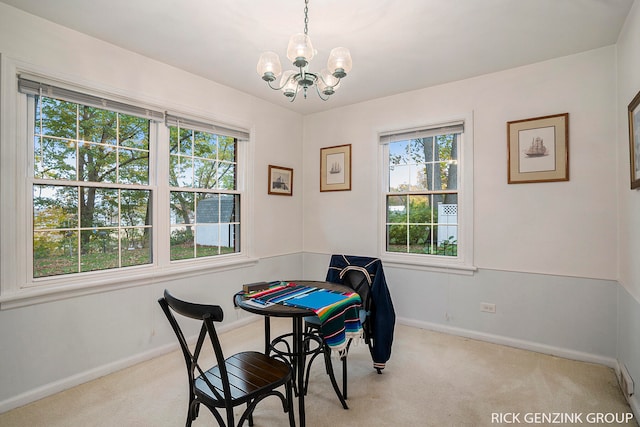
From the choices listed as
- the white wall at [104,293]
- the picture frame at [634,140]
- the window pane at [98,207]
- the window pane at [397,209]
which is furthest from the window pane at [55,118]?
the picture frame at [634,140]

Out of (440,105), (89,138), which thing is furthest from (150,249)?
(440,105)

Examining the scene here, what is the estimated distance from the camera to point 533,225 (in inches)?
121

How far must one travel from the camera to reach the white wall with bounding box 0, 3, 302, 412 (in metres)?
2.23

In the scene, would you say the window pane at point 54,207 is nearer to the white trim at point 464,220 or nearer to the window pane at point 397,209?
the window pane at point 397,209

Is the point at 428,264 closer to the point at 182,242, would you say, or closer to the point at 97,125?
the point at 182,242

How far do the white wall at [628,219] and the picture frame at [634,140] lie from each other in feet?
0.31

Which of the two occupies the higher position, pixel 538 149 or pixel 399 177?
pixel 538 149

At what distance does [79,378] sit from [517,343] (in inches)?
148

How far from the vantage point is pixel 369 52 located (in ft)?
9.35

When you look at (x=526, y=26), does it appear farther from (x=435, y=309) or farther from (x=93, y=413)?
(x=93, y=413)

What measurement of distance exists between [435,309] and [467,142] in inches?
72.0

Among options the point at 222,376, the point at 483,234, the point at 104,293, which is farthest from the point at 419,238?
the point at 104,293

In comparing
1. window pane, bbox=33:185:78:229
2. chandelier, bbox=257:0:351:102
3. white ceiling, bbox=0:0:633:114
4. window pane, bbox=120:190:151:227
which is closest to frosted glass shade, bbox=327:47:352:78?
chandelier, bbox=257:0:351:102

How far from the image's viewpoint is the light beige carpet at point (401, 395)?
2.07 metres
